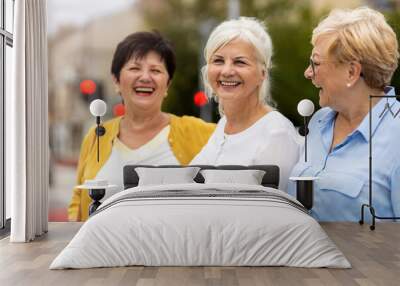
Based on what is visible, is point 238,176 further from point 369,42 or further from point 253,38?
point 369,42

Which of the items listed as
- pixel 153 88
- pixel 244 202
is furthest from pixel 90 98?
pixel 244 202

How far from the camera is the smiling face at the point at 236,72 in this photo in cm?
648

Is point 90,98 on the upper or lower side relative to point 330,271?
upper

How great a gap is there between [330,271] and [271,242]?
1.40 feet

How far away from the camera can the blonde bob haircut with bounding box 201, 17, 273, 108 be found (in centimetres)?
654

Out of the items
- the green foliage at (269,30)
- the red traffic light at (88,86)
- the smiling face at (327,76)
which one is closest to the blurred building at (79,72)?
the red traffic light at (88,86)

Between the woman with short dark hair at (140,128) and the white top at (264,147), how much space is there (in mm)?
222

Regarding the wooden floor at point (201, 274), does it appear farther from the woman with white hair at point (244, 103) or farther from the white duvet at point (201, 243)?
the woman with white hair at point (244, 103)

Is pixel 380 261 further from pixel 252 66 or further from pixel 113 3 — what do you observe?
pixel 113 3

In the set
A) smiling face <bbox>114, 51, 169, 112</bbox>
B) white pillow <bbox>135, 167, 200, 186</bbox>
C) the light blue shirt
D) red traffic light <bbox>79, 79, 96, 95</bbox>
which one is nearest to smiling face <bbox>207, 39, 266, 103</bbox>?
smiling face <bbox>114, 51, 169, 112</bbox>

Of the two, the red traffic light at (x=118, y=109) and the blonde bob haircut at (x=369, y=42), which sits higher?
the blonde bob haircut at (x=369, y=42)

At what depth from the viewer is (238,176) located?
6180mm

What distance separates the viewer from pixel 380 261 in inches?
180

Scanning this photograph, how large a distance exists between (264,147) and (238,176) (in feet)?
1.71
